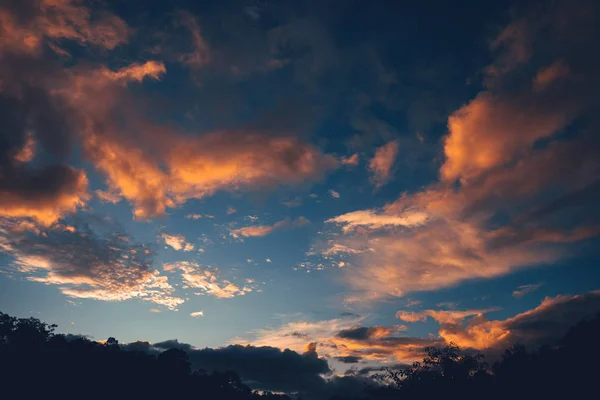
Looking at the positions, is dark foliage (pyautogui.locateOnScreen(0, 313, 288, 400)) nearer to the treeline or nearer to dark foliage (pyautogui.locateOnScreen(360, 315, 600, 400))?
the treeline

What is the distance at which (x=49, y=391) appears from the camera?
6000 cm

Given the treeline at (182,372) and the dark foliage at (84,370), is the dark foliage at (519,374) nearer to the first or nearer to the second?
the treeline at (182,372)

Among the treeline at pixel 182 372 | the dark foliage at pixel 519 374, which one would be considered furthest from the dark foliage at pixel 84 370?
the dark foliage at pixel 519 374

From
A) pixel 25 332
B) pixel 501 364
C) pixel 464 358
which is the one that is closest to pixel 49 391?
pixel 25 332

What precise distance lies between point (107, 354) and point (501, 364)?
94972mm

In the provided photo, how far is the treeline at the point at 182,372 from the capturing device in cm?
6078

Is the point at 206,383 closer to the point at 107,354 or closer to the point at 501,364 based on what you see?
the point at 107,354

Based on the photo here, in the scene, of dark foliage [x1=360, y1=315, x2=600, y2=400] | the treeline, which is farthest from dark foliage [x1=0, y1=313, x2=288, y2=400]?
dark foliage [x1=360, y1=315, x2=600, y2=400]

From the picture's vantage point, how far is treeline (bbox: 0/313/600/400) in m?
60.8

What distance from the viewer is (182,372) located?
8381cm

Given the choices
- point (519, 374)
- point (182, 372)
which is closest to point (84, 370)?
point (182, 372)

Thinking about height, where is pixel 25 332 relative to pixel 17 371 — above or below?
above

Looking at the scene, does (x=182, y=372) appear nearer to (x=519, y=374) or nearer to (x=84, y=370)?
(x=84, y=370)

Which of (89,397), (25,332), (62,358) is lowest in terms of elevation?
(89,397)
